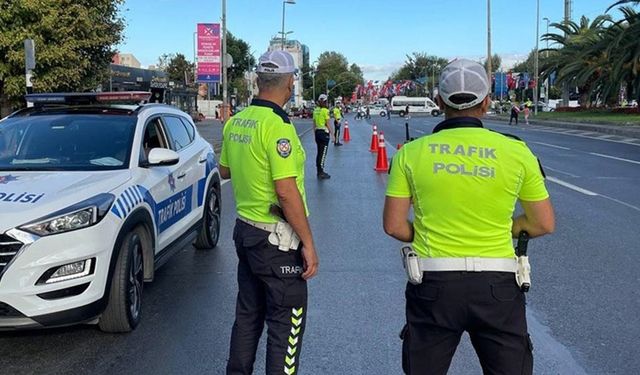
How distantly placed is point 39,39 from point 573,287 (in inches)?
689

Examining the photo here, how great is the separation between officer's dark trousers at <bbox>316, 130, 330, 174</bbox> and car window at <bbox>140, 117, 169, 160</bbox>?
8694 mm

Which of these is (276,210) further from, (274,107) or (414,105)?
(414,105)

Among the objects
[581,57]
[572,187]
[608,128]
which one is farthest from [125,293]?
[581,57]

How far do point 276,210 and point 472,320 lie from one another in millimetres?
1156

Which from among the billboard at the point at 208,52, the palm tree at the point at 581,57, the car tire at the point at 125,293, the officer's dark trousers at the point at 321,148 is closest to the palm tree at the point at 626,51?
the palm tree at the point at 581,57

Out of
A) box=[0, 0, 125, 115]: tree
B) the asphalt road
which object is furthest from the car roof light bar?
box=[0, 0, 125, 115]: tree

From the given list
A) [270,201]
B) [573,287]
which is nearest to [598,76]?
[573,287]

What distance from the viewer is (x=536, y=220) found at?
9.02 ft

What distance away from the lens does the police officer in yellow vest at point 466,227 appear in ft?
8.50

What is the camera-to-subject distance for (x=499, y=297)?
2584mm

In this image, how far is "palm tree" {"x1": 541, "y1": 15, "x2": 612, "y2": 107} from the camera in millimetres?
52688

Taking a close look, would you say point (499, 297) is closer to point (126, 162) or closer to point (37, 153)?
point (126, 162)

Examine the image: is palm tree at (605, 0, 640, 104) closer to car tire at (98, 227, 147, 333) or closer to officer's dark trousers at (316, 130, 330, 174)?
officer's dark trousers at (316, 130, 330, 174)

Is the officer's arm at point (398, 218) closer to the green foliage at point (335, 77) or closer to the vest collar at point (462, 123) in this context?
the vest collar at point (462, 123)
